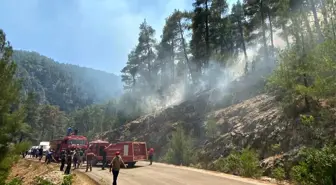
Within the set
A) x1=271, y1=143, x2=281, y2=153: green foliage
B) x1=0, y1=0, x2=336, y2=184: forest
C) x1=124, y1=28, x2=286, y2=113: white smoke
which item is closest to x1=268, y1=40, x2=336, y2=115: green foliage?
x1=0, y1=0, x2=336, y2=184: forest

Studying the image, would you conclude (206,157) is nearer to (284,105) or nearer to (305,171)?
(284,105)

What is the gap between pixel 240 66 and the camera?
48.3 meters

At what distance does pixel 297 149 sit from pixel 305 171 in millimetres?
5735

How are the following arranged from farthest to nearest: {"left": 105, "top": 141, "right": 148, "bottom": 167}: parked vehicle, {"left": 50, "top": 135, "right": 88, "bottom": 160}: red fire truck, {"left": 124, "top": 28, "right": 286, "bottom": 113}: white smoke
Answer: {"left": 124, "top": 28, "right": 286, "bottom": 113}: white smoke → {"left": 50, "top": 135, "right": 88, "bottom": 160}: red fire truck → {"left": 105, "top": 141, "right": 148, "bottom": 167}: parked vehicle

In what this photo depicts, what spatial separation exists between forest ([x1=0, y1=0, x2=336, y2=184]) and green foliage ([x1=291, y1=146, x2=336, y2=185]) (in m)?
0.04

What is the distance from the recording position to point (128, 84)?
227 feet

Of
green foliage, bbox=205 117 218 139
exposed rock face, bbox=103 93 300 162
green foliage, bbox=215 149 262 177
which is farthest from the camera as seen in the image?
green foliage, bbox=205 117 218 139

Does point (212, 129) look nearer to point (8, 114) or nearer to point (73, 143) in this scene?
Answer: point (73, 143)

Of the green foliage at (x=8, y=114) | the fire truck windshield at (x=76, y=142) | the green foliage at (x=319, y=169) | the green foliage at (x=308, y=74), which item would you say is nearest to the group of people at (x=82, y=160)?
the fire truck windshield at (x=76, y=142)

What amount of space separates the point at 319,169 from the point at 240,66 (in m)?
38.1

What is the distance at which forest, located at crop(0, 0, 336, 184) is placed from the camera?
56.2 feet

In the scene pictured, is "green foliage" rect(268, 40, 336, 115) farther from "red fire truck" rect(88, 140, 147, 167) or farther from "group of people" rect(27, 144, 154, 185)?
"red fire truck" rect(88, 140, 147, 167)

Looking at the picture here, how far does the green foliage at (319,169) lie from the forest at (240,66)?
0.04 m

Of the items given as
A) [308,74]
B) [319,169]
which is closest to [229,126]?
Answer: [308,74]
